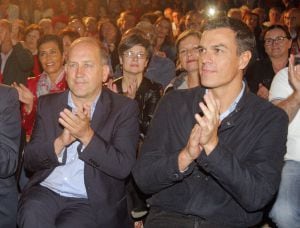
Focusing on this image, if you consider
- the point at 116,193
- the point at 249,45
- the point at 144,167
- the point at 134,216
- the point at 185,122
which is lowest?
Answer: the point at 134,216

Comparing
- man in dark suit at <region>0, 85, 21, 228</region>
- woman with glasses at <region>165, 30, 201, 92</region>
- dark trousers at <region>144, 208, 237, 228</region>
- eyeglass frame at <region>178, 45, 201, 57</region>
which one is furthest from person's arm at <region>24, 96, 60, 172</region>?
eyeglass frame at <region>178, 45, 201, 57</region>

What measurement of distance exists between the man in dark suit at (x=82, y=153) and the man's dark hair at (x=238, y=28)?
777 millimetres

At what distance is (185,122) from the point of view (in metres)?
2.90

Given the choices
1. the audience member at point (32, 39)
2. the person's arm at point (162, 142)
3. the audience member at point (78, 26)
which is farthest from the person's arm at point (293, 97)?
the audience member at point (78, 26)

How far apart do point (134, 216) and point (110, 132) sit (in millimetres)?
1254

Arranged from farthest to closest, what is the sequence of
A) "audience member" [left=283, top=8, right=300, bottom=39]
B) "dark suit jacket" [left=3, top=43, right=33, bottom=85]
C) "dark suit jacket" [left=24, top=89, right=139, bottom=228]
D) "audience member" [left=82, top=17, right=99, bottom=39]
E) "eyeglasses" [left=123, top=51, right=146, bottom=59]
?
"audience member" [left=82, top=17, right=99, bottom=39]
"audience member" [left=283, top=8, right=300, bottom=39]
"dark suit jacket" [left=3, top=43, right=33, bottom=85]
"eyeglasses" [left=123, top=51, right=146, bottom=59]
"dark suit jacket" [left=24, top=89, right=139, bottom=228]

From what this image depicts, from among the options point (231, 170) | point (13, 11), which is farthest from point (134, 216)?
point (13, 11)

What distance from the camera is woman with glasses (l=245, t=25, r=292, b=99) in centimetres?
505

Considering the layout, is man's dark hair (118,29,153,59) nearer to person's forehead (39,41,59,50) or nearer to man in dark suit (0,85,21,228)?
person's forehead (39,41,59,50)

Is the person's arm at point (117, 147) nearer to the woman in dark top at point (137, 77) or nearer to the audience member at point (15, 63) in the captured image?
the woman in dark top at point (137, 77)

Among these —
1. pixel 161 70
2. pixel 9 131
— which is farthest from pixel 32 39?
pixel 9 131

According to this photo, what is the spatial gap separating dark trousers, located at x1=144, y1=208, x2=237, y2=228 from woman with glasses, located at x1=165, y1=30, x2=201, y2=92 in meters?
1.90

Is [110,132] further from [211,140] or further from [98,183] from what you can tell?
[211,140]

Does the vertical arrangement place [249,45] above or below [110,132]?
above
